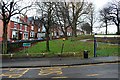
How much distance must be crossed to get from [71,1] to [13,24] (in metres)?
19.8

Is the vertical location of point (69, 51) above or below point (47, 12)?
below

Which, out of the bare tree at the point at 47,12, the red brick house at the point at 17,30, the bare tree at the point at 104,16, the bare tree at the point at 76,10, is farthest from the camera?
the bare tree at the point at 104,16

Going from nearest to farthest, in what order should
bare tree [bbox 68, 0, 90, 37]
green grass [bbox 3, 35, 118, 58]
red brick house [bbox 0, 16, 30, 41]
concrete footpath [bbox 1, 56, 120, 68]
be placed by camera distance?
concrete footpath [bbox 1, 56, 120, 68] < green grass [bbox 3, 35, 118, 58] < bare tree [bbox 68, 0, 90, 37] < red brick house [bbox 0, 16, 30, 41]

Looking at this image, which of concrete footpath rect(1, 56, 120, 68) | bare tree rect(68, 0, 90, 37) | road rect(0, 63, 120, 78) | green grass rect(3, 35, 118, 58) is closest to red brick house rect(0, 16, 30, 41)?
bare tree rect(68, 0, 90, 37)

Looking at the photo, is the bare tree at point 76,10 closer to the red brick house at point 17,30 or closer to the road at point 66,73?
the red brick house at point 17,30

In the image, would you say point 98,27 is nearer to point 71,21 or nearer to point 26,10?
point 71,21

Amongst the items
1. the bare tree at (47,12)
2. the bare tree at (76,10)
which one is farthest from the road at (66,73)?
the bare tree at (76,10)

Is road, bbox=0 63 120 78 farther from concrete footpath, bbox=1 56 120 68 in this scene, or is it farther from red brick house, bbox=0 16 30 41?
red brick house, bbox=0 16 30 41

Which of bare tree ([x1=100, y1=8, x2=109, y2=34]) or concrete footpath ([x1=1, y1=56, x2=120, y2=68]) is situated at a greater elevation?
bare tree ([x1=100, y1=8, x2=109, y2=34])

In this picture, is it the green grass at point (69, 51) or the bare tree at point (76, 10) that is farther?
the bare tree at point (76, 10)

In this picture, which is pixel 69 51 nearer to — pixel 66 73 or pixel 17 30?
pixel 66 73

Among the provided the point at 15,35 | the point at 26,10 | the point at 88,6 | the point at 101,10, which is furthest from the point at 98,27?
the point at 26,10

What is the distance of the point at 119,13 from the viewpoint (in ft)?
241

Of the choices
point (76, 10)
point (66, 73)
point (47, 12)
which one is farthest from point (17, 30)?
point (66, 73)
